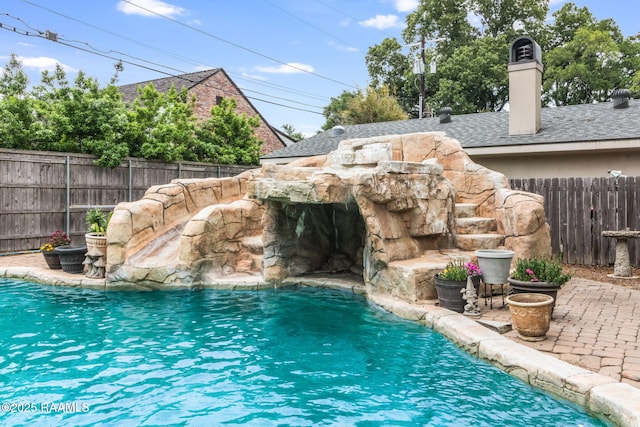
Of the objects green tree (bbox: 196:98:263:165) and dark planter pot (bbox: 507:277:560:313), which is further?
green tree (bbox: 196:98:263:165)

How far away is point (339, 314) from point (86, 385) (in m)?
3.42

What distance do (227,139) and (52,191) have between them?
7.12 m

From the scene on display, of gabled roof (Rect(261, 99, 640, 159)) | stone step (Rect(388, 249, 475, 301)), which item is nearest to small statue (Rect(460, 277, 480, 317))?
stone step (Rect(388, 249, 475, 301))

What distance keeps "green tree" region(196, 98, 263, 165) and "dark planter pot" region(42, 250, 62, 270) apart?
7.16 metres

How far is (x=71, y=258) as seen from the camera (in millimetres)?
9188

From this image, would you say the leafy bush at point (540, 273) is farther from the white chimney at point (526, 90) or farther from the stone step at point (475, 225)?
the white chimney at point (526, 90)

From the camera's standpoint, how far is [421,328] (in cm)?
594

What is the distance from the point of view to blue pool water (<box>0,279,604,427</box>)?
3.77 m

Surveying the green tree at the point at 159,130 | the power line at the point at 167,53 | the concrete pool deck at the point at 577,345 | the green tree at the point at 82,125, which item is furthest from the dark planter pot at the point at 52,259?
the power line at the point at 167,53

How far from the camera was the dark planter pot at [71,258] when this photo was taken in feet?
30.0

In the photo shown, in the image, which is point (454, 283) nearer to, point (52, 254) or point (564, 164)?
point (564, 164)

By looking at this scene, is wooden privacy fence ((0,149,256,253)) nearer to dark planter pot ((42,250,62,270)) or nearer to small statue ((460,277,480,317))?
dark planter pot ((42,250,62,270))

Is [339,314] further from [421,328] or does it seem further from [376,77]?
[376,77]

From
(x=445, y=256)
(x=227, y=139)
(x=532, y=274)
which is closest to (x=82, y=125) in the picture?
Result: (x=227, y=139)
